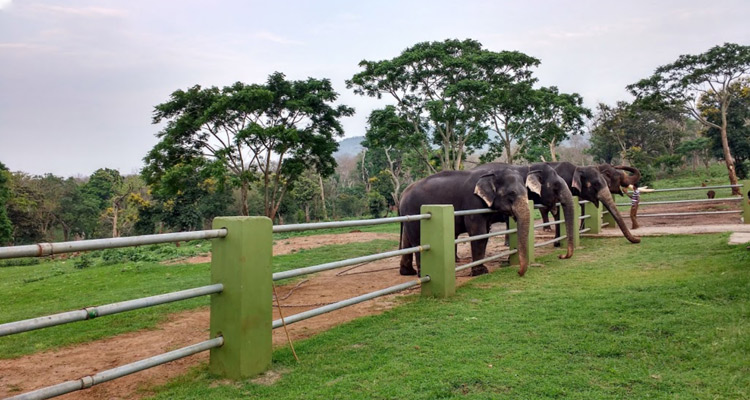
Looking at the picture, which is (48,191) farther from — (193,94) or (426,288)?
(426,288)

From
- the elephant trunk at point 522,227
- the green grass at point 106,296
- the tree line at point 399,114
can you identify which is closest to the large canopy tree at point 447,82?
the tree line at point 399,114

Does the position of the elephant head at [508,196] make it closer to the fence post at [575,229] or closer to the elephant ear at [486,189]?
the elephant ear at [486,189]

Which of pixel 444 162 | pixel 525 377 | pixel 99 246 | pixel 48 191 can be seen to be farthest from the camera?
pixel 48 191

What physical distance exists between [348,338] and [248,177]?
65.8 ft

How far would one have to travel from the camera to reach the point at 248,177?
22734mm

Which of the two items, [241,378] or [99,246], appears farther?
[241,378]

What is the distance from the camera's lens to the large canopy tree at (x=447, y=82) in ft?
77.6

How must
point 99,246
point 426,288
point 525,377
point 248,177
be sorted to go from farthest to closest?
1. point 248,177
2. point 426,288
3. point 525,377
4. point 99,246

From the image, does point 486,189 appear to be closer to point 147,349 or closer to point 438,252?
point 438,252

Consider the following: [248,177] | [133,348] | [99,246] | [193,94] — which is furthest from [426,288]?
[193,94]

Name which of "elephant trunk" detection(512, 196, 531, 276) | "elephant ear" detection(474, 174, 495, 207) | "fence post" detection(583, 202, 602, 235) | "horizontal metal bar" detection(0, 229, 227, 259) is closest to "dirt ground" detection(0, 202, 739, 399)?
"elephant trunk" detection(512, 196, 531, 276)

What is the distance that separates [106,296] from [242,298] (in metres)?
6.15

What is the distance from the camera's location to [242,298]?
9.57ft

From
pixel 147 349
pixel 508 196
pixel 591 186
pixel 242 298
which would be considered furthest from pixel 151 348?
pixel 591 186
